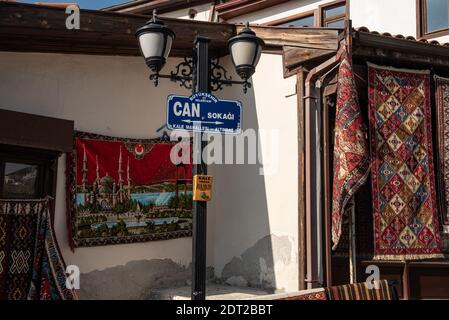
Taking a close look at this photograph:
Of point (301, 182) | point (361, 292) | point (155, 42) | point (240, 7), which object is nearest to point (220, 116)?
point (155, 42)

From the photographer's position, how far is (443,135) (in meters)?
7.30

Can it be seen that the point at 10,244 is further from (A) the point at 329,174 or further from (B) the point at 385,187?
(B) the point at 385,187

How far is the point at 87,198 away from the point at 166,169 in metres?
1.32

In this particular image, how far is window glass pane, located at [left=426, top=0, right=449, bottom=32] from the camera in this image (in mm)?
9344

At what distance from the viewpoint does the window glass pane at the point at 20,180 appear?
20.9 feet

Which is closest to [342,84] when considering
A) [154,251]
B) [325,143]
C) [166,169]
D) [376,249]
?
[325,143]

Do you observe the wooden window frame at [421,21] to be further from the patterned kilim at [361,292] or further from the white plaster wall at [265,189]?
the patterned kilim at [361,292]

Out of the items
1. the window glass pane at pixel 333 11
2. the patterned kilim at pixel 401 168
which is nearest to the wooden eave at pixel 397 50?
the patterned kilim at pixel 401 168

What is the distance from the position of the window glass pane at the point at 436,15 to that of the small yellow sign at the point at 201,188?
21.2ft

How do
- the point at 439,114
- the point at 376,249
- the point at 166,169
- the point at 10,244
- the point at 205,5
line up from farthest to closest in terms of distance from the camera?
the point at 205,5
the point at 166,169
the point at 439,114
the point at 376,249
the point at 10,244

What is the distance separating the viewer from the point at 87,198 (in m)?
7.05

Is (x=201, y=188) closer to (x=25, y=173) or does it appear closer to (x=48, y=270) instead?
(x=48, y=270)

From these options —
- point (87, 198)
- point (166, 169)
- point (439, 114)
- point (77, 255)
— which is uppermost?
point (439, 114)

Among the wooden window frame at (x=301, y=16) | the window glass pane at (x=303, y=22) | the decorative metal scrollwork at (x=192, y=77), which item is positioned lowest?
the decorative metal scrollwork at (x=192, y=77)
